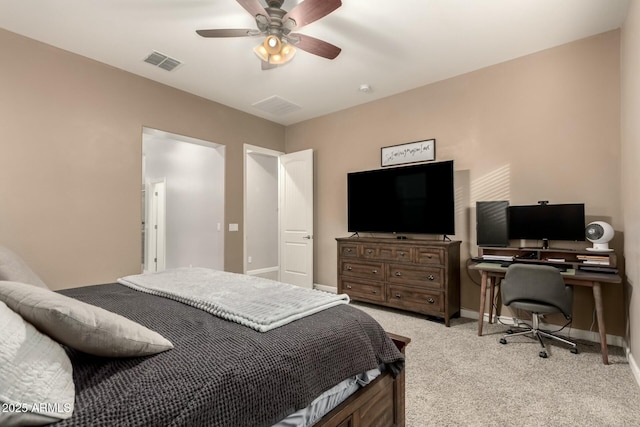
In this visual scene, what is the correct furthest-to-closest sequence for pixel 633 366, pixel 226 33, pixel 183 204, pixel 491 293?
1. pixel 183 204
2. pixel 491 293
3. pixel 226 33
4. pixel 633 366

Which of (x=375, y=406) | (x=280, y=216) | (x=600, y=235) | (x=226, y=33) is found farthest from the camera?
(x=280, y=216)

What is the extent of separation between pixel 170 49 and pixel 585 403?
4.43m

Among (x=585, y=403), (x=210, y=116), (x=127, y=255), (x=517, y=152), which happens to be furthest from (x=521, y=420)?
(x=210, y=116)

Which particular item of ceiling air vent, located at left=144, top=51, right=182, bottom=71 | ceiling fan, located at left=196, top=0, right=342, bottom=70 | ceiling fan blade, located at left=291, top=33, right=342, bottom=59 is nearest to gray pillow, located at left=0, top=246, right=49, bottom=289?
ceiling fan, located at left=196, top=0, right=342, bottom=70

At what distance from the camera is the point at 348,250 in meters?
4.20

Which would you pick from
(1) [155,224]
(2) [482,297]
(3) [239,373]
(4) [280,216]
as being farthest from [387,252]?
(1) [155,224]

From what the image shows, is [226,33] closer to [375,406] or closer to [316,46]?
[316,46]

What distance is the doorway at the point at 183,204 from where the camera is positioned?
5.04 m

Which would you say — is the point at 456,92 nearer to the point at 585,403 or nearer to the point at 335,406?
the point at 585,403

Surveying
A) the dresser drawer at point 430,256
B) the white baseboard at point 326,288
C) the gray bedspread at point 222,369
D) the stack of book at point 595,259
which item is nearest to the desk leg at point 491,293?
the dresser drawer at point 430,256

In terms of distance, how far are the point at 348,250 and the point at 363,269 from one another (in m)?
0.33

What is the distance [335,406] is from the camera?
4.33 ft

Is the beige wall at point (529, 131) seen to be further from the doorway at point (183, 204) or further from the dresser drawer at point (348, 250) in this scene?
the doorway at point (183, 204)

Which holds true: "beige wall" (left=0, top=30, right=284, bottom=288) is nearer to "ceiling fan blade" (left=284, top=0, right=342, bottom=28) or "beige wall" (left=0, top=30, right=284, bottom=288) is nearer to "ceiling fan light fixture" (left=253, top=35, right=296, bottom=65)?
"ceiling fan light fixture" (left=253, top=35, right=296, bottom=65)
